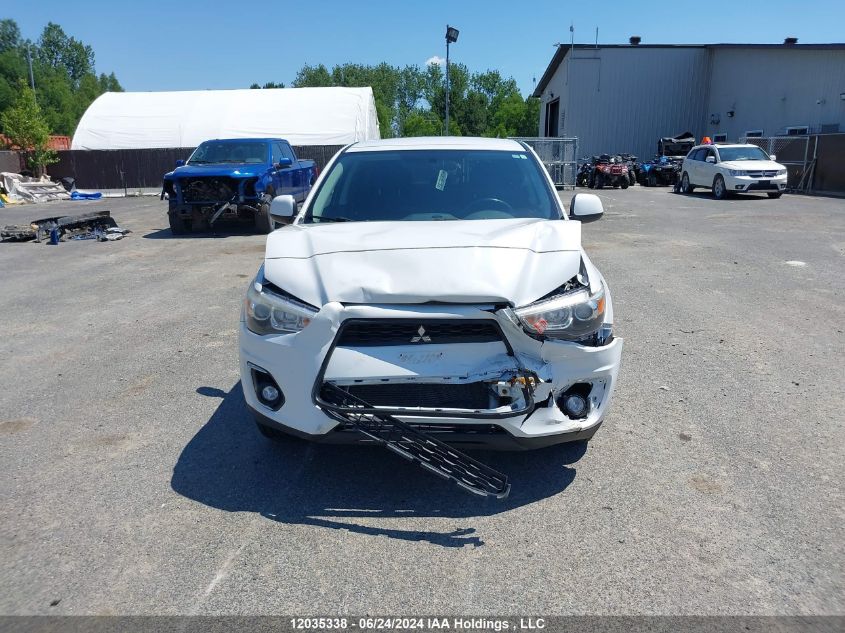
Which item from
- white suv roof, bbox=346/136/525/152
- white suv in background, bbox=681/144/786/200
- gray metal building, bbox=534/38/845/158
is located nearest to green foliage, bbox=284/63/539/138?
gray metal building, bbox=534/38/845/158

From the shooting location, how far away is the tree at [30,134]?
3328 centimetres

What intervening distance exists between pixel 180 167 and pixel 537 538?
13765 mm

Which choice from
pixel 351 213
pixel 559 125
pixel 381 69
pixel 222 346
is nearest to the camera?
pixel 351 213

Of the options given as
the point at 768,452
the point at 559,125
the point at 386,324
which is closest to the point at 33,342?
A: the point at 386,324

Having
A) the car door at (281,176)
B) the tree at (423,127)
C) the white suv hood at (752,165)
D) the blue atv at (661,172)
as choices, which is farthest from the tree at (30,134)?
the tree at (423,127)

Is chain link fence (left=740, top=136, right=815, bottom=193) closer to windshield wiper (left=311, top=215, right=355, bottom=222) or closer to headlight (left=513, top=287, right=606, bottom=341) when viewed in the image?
windshield wiper (left=311, top=215, right=355, bottom=222)

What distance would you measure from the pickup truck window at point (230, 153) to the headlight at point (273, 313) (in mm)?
12157

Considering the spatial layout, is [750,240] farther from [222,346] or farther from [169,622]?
[169,622]

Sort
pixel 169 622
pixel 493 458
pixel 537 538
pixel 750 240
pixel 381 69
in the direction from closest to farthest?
pixel 169 622
pixel 537 538
pixel 493 458
pixel 750 240
pixel 381 69

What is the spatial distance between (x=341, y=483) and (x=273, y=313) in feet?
3.20

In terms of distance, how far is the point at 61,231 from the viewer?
14.6 metres

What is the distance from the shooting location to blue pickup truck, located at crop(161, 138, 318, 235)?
14.3 metres

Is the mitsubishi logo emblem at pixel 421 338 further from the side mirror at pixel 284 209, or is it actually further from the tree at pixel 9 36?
the tree at pixel 9 36

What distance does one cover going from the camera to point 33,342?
22.2 ft
